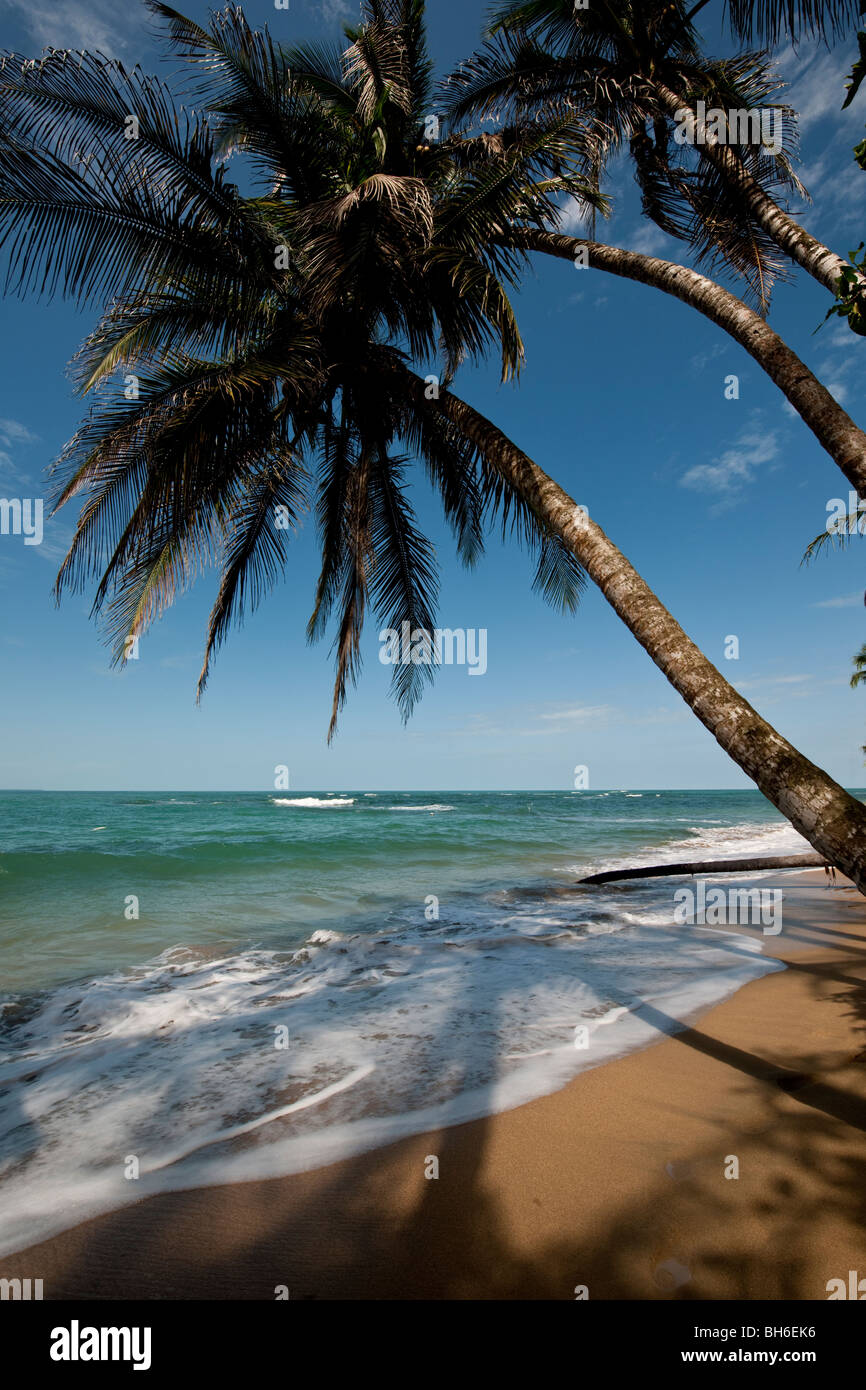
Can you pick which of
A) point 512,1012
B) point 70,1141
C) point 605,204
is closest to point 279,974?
point 512,1012

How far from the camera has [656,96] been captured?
5789mm

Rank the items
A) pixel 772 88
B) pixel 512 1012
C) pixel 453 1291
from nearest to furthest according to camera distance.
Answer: pixel 453 1291, pixel 512 1012, pixel 772 88

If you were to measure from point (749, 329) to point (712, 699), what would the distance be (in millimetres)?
3048

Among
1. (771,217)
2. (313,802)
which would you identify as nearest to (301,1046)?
(771,217)

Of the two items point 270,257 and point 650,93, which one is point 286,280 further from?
point 650,93

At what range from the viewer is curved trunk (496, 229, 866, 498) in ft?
10.8

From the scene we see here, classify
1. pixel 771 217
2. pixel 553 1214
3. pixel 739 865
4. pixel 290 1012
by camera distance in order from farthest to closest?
pixel 739 865
pixel 771 217
pixel 290 1012
pixel 553 1214

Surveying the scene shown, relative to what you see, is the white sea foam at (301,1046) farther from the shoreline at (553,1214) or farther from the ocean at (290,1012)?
the shoreline at (553,1214)

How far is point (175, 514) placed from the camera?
4.88 metres

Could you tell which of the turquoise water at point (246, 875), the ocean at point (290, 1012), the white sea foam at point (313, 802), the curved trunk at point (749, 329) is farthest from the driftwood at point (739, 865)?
the white sea foam at point (313, 802)

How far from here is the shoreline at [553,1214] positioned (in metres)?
1.81

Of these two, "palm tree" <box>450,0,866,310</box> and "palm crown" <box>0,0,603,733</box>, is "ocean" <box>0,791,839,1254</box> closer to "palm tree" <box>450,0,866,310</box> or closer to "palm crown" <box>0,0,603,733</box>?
"palm crown" <box>0,0,603,733</box>
